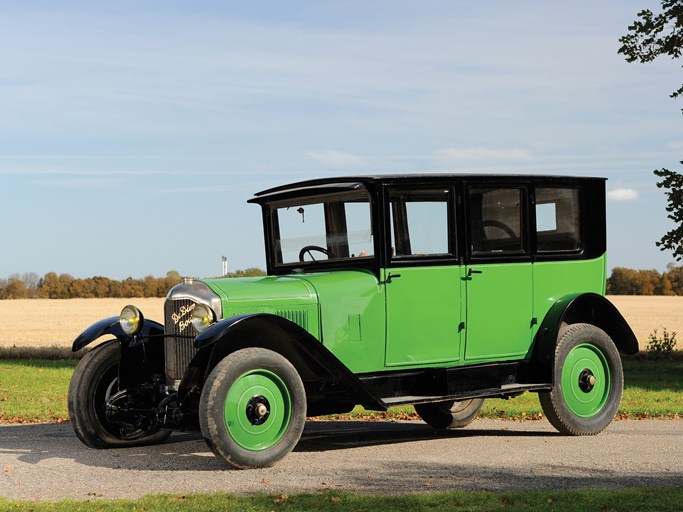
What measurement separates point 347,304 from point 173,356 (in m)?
1.71

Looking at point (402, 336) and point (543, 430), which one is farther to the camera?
point (543, 430)

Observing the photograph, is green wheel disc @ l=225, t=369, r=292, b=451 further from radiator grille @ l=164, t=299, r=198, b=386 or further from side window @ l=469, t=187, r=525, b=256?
side window @ l=469, t=187, r=525, b=256

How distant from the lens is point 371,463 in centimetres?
923

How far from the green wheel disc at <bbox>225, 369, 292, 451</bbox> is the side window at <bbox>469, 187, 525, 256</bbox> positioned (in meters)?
2.63

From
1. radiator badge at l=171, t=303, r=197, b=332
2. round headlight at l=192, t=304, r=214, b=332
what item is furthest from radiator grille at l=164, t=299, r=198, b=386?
round headlight at l=192, t=304, r=214, b=332

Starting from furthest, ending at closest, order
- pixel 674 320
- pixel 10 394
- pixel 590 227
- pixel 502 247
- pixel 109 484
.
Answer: pixel 674 320 < pixel 10 394 < pixel 590 227 < pixel 502 247 < pixel 109 484

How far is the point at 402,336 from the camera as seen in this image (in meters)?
9.88

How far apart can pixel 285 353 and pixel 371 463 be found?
1250 millimetres

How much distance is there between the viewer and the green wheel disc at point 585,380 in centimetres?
1097

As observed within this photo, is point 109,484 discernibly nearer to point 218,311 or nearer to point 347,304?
point 218,311

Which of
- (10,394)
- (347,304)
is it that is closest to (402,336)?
(347,304)

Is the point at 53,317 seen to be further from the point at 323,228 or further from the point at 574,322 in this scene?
the point at 574,322

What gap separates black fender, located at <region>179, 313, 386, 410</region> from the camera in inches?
349

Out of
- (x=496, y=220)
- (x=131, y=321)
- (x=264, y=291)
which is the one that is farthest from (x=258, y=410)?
(x=496, y=220)
